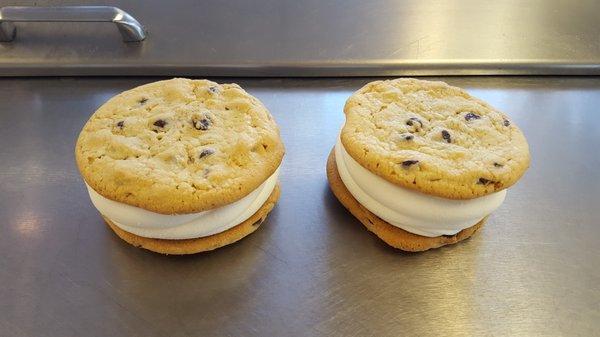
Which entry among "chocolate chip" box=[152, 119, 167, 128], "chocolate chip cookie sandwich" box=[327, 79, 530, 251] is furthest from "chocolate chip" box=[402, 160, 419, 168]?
"chocolate chip" box=[152, 119, 167, 128]

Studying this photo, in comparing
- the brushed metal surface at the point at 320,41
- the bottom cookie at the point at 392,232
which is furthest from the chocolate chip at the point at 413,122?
the brushed metal surface at the point at 320,41

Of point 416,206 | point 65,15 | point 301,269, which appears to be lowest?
point 301,269

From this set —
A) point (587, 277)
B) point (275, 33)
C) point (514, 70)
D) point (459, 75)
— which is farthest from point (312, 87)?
point (587, 277)

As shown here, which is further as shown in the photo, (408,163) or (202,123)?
(202,123)

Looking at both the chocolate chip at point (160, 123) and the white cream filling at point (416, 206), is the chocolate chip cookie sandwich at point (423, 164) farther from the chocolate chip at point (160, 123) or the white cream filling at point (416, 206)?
the chocolate chip at point (160, 123)

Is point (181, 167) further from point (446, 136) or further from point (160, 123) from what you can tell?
point (446, 136)

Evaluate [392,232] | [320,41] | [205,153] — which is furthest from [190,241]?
[320,41]
